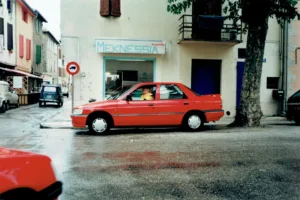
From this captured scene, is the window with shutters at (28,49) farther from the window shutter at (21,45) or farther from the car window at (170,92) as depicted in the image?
the car window at (170,92)

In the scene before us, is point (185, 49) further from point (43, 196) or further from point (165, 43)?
point (43, 196)

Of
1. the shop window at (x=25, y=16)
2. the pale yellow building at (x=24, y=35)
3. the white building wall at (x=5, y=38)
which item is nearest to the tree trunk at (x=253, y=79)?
the white building wall at (x=5, y=38)

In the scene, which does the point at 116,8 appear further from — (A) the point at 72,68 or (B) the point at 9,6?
(B) the point at 9,6

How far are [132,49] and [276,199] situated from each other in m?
13.0

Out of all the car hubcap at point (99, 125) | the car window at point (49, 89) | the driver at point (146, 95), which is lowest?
the car hubcap at point (99, 125)

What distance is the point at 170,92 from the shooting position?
38.3 ft

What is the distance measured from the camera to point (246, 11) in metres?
12.6

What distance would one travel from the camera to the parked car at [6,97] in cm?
2145

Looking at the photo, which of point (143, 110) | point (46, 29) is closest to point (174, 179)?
point (143, 110)

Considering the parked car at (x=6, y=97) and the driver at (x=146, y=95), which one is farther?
the parked car at (x=6, y=97)

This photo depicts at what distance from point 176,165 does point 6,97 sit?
18961 millimetres

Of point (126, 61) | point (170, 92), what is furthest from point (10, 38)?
point (170, 92)

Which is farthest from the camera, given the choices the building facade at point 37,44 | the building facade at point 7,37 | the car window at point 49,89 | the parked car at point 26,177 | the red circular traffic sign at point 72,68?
the building facade at point 37,44

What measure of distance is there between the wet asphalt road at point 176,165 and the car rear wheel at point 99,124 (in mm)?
821
